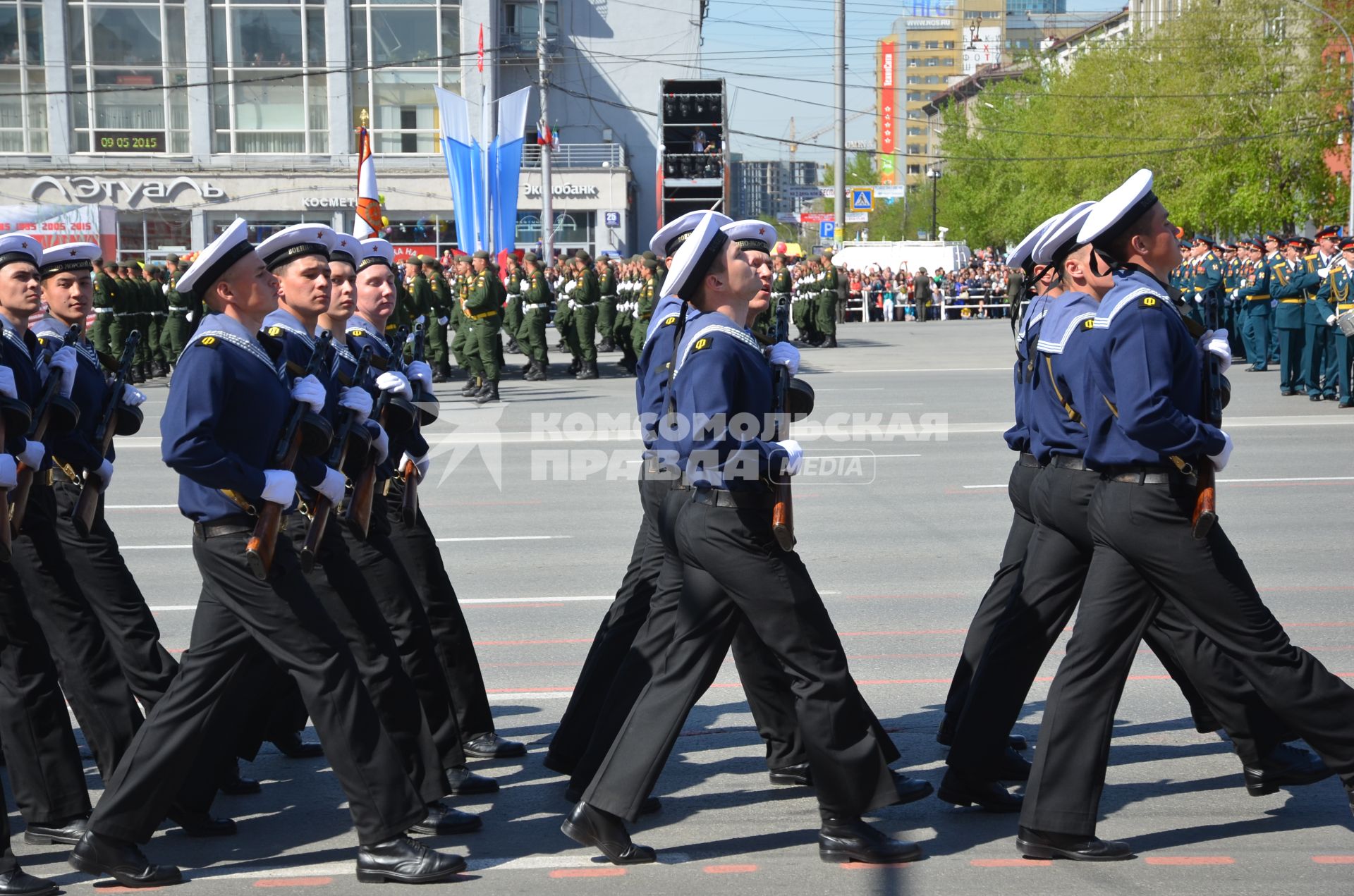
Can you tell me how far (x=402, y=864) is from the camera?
4684 millimetres

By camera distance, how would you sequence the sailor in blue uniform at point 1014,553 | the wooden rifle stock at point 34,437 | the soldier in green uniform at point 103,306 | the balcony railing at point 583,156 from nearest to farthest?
the wooden rifle stock at point 34,437 → the sailor in blue uniform at point 1014,553 → the soldier in green uniform at point 103,306 → the balcony railing at point 583,156

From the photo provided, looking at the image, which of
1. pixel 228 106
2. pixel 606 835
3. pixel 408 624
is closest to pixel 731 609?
pixel 606 835

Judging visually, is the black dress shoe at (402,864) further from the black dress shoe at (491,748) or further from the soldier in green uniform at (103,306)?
the soldier in green uniform at (103,306)

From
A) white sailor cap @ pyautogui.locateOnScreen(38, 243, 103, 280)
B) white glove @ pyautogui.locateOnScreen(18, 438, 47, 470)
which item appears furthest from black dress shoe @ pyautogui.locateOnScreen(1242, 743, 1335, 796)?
white sailor cap @ pyautogui.locateOnScreen(38, 243, 103, 280)

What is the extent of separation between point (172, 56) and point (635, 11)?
20.2 metres

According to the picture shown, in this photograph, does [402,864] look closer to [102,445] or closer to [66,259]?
[102,445]

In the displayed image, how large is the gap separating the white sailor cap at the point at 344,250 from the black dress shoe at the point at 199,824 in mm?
2122

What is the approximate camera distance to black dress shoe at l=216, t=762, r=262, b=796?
5594 millimetres

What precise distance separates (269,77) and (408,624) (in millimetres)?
53211

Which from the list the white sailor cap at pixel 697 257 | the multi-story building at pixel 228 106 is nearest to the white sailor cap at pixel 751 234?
the white sailor cap at pixel 697 257

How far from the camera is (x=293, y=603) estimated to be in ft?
15.2

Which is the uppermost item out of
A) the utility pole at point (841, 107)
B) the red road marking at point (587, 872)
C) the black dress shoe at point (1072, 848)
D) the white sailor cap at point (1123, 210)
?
the utility pole at point (841, 107)

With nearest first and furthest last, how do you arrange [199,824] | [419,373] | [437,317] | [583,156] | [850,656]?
[199,824]
[419,373]
[850,656]
[437,317]
[583,156]

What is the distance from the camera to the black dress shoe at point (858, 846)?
4789mm
